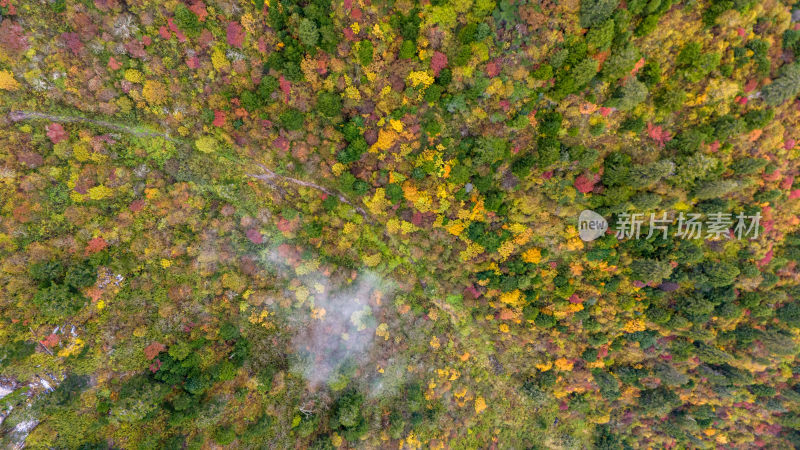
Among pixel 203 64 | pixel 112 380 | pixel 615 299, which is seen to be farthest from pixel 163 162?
Answer: pixel 615 299

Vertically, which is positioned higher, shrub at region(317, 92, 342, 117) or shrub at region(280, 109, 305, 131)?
shrub at region(317, 92, 342, 117)

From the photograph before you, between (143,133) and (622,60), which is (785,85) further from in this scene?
(143,133)

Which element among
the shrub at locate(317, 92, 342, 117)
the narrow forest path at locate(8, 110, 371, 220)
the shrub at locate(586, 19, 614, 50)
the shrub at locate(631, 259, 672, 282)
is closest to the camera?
the shrub at locate(586, 19, 614, 50)

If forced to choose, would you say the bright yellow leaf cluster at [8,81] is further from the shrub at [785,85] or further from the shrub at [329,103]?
the shrub at [785,85]

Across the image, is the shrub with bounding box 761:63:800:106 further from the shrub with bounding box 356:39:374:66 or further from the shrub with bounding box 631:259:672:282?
the shrub with bounding box 356:39:374:66

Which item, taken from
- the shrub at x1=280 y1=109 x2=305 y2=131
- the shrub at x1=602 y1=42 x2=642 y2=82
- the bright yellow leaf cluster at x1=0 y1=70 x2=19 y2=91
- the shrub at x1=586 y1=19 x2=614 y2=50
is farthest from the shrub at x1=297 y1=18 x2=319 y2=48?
the bright yellow leaf cluster at x1=0 y1=70 x2=19 y2=91

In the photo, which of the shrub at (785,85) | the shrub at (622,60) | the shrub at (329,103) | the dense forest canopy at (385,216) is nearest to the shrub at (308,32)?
the dense forest canopy at (385,216)

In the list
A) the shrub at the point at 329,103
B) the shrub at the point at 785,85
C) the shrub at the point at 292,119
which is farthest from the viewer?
the shrub at the point at 292,119

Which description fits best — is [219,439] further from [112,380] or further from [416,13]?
[416,13]
